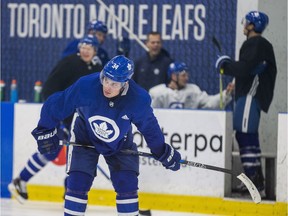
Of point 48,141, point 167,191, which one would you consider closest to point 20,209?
point 167,191

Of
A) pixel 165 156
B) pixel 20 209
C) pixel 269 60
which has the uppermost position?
pixel 269 60

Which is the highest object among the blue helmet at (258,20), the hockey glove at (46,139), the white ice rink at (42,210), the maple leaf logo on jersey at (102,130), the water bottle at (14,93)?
the blue helmet at (258,20)

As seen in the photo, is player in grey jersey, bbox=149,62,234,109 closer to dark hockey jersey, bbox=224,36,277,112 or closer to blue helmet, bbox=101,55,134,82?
dark hockey jersey, bbox=224,36,277,112

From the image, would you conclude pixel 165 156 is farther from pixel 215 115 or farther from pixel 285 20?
pixel 285 20

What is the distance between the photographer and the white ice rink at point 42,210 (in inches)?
300

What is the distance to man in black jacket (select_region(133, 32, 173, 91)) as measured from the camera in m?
8.38

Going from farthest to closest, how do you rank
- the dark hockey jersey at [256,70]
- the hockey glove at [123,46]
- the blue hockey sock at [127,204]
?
the hockey glove at [123,46]
the dark hockey jersey at [256,70]
the blue hockey sock at [127,204]

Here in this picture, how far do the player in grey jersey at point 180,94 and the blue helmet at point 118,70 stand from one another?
2.42 meters

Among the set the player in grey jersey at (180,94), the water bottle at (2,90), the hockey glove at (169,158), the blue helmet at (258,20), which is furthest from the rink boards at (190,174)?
the hockey glove at (169,158)

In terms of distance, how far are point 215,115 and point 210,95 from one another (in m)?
0.60

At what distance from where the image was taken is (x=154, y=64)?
8.41 metres

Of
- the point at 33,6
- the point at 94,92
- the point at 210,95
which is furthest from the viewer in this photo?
the point at 33,6

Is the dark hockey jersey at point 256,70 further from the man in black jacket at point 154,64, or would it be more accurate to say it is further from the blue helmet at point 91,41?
the blue helmet at point 91,41

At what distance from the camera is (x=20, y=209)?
780 centimetres
